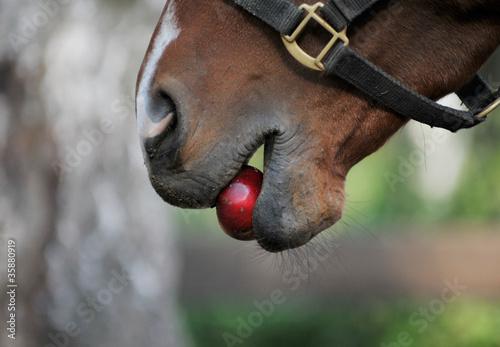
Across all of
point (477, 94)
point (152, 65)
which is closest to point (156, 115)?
point (152, 65)

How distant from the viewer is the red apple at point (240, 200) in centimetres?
181

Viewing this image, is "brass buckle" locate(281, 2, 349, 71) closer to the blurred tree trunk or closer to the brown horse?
the brown horse

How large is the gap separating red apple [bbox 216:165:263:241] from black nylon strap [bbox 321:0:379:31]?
1.63ft

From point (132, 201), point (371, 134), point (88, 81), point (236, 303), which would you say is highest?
point (371, 134)

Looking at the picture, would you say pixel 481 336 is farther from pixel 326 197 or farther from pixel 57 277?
pixel 326 197

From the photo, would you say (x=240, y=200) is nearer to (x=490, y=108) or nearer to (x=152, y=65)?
(x=152, y=65)

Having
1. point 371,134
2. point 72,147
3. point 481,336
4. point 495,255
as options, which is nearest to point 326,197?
point 371,134

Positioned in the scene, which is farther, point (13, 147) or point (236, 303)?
point (236, 303)

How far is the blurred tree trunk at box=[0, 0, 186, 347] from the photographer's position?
13.0ft

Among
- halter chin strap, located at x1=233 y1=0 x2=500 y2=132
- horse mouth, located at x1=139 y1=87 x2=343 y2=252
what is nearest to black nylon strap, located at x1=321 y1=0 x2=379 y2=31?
halter chin strap, located at x1=233 y1=0 x2=500 y2=132

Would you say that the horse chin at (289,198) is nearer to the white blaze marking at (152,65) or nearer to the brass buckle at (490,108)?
the white blaze marking at (152,65)

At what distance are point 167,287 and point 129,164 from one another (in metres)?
0.91

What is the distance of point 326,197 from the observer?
6.01ft

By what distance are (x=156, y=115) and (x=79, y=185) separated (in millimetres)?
2564
